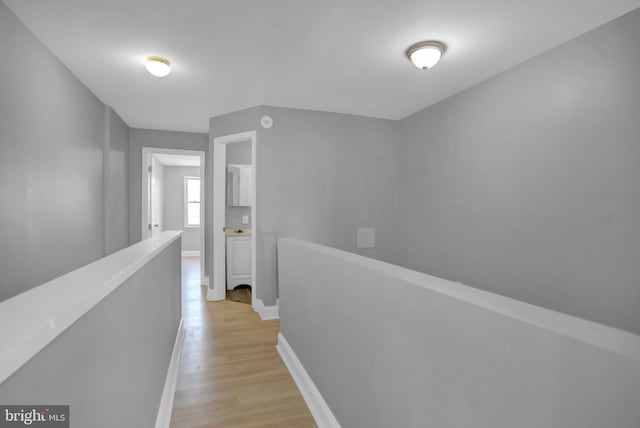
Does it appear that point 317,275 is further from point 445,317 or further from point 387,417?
point 445,317

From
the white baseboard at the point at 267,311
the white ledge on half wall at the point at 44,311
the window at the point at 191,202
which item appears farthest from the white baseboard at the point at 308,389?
the window at the point at 191,202

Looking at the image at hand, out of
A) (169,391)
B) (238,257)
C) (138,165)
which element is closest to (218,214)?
(238,257)

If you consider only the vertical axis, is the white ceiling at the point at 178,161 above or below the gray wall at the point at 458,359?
above

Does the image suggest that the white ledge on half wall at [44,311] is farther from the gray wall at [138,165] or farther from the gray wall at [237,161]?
the gray wall at [237,161]

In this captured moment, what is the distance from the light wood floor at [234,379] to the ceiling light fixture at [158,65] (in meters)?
2.41

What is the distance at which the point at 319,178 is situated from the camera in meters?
3.91

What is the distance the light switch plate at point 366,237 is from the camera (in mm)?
4109

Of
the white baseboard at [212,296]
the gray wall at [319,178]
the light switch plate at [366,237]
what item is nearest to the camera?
the gray wall at [319,178]

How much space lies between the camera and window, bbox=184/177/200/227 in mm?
8531

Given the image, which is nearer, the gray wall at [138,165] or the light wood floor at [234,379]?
the light wood floor at [234,379]

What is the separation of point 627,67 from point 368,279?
2.23 m

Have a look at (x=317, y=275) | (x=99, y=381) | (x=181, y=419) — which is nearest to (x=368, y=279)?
(x=317, y=275)

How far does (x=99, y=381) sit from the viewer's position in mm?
715

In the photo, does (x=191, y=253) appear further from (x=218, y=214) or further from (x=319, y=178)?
(x=319, y=178)
